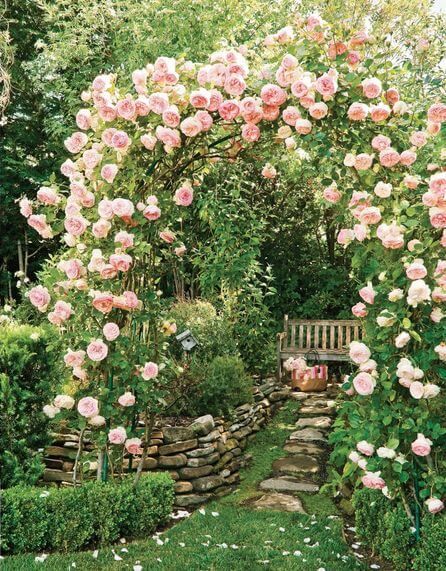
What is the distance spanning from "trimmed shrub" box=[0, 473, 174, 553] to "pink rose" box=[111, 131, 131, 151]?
1848 millimetres

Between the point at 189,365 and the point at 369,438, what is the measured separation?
279cm

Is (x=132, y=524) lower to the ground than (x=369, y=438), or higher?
lower

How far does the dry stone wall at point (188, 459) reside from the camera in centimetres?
466

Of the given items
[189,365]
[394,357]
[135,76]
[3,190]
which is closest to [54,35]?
[3,190]

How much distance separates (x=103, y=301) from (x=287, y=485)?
217cm

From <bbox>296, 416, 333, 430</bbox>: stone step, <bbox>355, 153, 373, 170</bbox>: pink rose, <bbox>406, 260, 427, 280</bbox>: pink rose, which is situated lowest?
<bbox>296, 416, 333, 430</bbox>: stone step

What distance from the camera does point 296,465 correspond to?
523 cm

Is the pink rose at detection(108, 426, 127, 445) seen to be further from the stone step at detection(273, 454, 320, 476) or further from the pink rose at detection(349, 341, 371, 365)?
the stone step at detection(273, 454, 320, 476)

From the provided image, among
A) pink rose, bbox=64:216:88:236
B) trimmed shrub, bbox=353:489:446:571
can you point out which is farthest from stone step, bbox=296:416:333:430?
pink rose, bbox=64:216:88:236

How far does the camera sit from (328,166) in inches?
145

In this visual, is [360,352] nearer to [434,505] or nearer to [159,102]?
[434,505]

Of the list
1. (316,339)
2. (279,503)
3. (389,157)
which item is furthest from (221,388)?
(316,339)

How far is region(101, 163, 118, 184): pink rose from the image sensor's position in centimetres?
349

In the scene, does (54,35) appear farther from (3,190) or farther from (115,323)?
(115,323)
